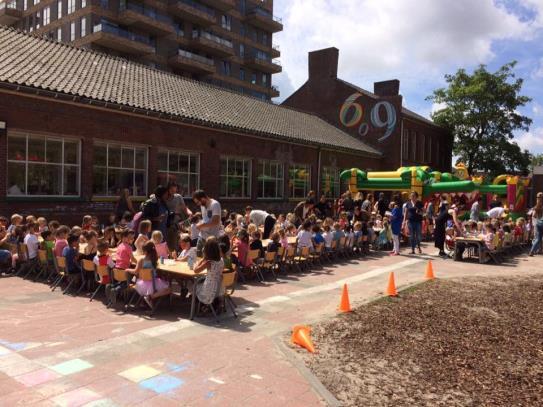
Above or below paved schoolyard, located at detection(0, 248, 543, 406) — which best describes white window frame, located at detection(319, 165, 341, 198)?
above

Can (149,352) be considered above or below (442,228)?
below

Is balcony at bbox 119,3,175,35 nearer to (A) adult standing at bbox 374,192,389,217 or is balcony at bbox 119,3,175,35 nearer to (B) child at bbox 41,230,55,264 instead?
(A) adult standing at bbox 374,192,389,217

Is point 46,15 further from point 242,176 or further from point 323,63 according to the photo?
point 242,176

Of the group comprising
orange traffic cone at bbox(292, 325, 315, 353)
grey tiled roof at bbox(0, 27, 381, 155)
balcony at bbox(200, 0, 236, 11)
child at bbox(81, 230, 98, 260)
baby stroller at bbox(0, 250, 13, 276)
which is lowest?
orange traffic cone at bbox(292, 325, 315, 353)

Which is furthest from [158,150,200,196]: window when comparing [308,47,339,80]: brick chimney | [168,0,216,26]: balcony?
[168,0,216,26]: balcony

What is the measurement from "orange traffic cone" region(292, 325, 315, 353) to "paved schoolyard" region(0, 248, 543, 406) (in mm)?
255

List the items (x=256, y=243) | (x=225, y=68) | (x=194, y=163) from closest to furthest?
(x=256, y=243) < (x=194, y=163) < (x=225, y=68)

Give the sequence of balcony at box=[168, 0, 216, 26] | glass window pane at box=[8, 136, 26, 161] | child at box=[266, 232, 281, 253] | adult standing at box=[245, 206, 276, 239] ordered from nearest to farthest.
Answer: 1. child at box=[266, 232, 281, 253]
2. adult standing at box=[245, 206, 276, 239]
3. glass window pane at box=[8, 136, 26, 161]
4. balcony at box=[168, 0, 216, 26]

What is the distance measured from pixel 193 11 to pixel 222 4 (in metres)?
5.66

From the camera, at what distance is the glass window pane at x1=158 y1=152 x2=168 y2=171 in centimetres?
1630

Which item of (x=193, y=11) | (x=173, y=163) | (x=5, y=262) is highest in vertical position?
(x=193, y=11)

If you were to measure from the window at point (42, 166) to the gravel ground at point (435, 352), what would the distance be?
9879 mm

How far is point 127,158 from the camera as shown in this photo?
15305 mm

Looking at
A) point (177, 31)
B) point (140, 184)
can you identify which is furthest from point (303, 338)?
point (177, 31)
